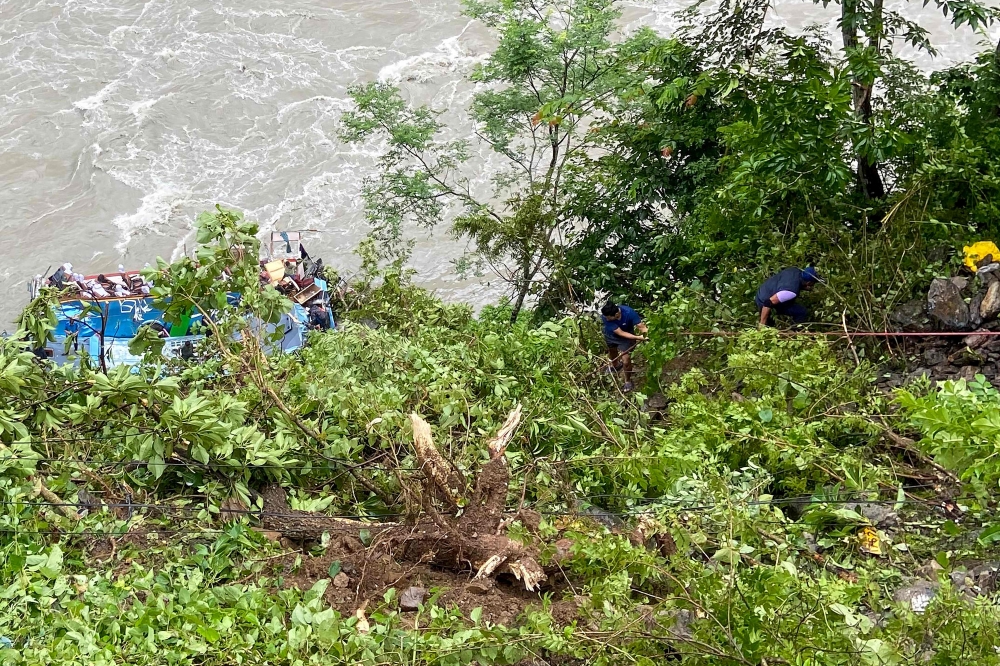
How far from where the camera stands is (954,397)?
3.35 meters

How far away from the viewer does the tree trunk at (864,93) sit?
7.47 meters

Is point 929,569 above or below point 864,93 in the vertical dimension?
below

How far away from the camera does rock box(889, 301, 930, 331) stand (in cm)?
612

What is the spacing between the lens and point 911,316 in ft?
20.2

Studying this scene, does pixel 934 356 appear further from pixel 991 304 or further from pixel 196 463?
pixel 196 463

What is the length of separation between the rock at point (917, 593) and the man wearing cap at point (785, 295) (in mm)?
3138

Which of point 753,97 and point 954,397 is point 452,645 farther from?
point 753,97

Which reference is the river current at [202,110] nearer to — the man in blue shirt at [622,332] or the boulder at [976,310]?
the man in blue shirt at [622,332]

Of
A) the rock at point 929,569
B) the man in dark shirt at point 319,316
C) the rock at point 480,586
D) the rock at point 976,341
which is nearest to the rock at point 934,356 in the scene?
the rock at point 976,341

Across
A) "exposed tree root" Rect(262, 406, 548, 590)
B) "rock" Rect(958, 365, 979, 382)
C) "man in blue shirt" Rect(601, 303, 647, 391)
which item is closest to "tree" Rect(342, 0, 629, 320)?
"man in blue shirt" Rect(601, 303, 647, 391)

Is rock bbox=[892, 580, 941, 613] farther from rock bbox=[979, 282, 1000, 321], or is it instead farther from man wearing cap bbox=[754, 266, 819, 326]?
man wearing cap bbox=[754, 266, 819, 326]

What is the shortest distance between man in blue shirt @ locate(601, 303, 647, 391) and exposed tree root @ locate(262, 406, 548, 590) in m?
3.63

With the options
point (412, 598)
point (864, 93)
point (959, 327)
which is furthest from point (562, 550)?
point (864, 93)

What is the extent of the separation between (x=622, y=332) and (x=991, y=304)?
3021mm
